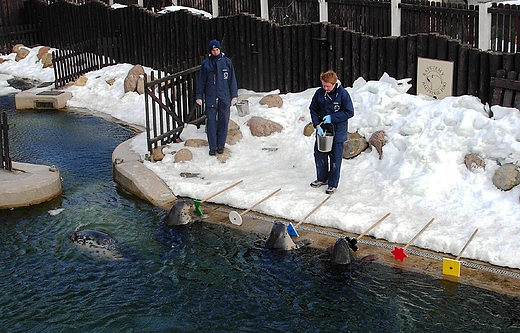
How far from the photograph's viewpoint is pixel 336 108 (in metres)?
10.6

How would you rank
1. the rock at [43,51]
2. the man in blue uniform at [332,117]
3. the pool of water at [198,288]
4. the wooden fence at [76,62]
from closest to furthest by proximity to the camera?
the pool of water at [198,288]
the man in blue uniform at [332,117]
the wooden fence at [76,62]
the rock at [43,51]

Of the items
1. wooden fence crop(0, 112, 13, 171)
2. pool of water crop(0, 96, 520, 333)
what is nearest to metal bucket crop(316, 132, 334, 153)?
pool of water crop(0, 96, 520, 333)

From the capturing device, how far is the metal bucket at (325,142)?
1056cm

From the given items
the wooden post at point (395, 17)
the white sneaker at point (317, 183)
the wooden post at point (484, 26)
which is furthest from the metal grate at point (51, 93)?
the wooden post at point (484, 26)

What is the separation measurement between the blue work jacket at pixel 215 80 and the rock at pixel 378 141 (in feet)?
8.14

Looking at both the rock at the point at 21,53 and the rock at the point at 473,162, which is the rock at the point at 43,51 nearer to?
the rock at the point at 21,53

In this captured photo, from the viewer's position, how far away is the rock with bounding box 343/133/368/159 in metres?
11.7

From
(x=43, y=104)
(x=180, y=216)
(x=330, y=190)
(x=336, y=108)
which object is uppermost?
(x=336, y=108)

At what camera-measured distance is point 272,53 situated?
15.1m

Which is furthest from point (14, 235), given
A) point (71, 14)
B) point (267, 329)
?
point (71, 14)

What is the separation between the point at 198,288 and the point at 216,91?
4576mm

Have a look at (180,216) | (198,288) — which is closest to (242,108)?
(180,216)

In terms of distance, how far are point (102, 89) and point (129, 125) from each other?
Answer: 2766 mm

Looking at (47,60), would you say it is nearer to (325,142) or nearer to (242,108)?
(242,108)
